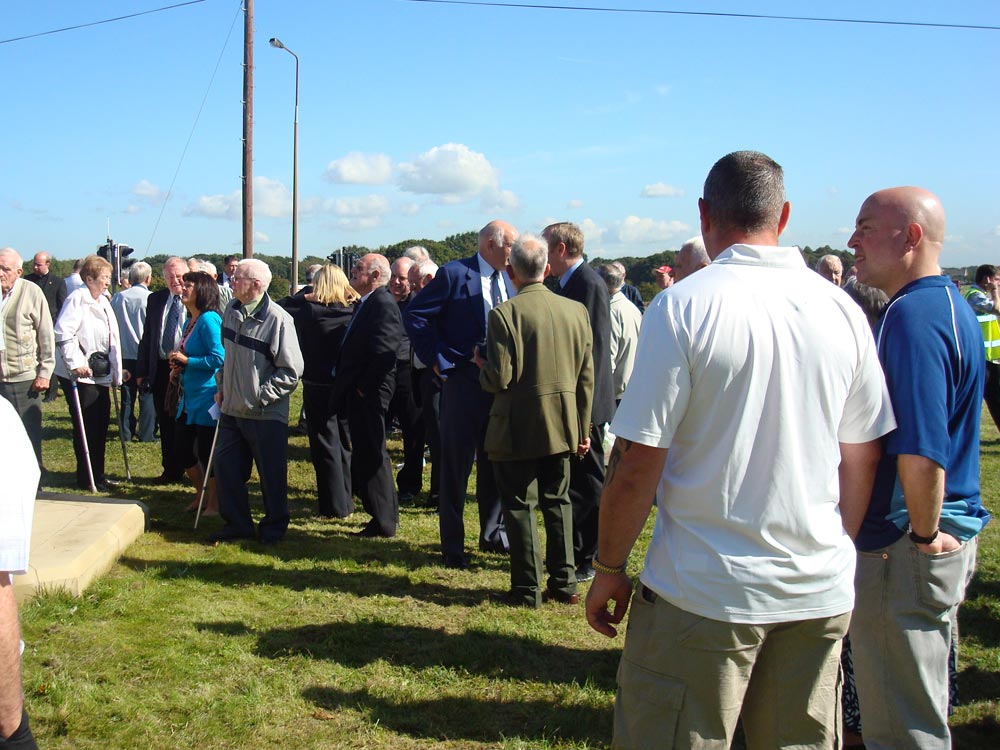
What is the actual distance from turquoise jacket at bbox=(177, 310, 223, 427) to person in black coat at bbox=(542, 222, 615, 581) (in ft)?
9.35

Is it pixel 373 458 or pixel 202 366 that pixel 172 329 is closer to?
pixel 202 366

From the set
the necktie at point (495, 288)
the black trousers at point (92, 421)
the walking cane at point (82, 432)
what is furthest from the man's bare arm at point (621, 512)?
the black trousers at point (92, 421)

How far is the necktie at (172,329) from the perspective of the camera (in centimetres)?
826

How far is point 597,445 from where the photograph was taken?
5727 mm

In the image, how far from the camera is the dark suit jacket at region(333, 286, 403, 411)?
Result: 6516 millimetres

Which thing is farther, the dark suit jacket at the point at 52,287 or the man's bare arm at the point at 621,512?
the dark suit jacket at the point at 52,287

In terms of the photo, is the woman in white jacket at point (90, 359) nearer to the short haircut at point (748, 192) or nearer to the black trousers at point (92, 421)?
the black trousers at point (92, 421)

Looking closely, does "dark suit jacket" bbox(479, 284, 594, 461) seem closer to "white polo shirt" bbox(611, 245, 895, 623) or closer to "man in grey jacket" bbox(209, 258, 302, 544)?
"man in grey jacket" bbox(209, 258, 302, 544)

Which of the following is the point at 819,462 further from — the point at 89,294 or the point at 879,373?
the point at 89,294

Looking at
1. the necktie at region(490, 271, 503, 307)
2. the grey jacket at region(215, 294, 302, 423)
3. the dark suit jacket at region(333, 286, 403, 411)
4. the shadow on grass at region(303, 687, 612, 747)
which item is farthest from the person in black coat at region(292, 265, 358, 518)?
the shadow on grass at region(303, 687, 612, 747)

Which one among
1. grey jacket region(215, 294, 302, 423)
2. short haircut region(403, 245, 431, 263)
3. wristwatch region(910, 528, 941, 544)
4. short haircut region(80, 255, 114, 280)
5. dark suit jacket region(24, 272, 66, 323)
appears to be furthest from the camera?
dark suit jacket region(24, 272, 66, 323)

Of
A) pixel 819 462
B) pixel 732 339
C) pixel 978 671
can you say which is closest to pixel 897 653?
pixel 819 462

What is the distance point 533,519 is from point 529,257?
5.04ft

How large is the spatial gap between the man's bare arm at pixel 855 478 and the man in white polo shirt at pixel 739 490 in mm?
125
